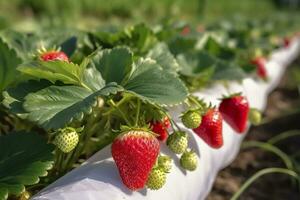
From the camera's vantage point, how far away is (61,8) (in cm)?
726

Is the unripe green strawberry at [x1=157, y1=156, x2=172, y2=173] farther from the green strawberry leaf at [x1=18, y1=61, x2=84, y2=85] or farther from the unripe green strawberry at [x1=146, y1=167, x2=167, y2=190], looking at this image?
the green strawberry leaf at [x1=18, y1=61, x2=84, y2=85]

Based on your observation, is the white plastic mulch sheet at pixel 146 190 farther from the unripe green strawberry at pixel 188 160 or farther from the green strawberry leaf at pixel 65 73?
the green strawberry leaf at pixel 65 73

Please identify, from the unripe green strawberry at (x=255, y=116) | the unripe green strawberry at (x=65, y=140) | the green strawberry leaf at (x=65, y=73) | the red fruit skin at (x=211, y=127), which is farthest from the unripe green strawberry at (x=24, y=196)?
the unripe green strawberry at (x=255, y=116)

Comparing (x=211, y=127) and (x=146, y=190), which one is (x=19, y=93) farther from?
(x=211, y=127)

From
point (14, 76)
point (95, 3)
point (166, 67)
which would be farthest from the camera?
point (95, 3)

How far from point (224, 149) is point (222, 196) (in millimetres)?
315

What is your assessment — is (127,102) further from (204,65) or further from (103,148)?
(204,65)

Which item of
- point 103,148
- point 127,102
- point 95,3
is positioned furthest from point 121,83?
point 95,3

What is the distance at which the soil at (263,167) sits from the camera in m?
2.50

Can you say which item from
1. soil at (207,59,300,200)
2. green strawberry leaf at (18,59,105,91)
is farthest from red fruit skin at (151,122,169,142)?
soil at (207,59,300,200)

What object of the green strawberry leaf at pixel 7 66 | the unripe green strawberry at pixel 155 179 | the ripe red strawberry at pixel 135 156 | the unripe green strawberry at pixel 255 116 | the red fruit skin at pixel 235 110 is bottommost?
the unripe green strawberry at pixel 255 116

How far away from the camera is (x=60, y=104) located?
4.23ft

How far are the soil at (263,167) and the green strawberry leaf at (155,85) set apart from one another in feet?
3.50

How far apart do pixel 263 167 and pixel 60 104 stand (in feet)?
5.69
